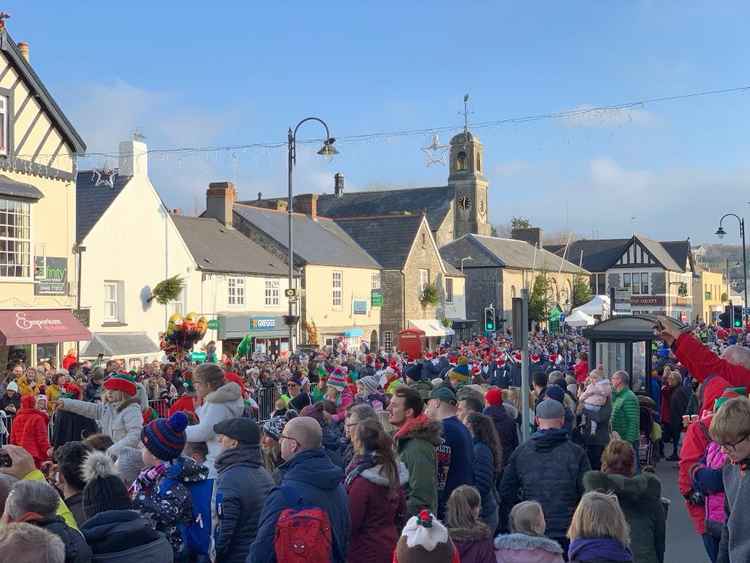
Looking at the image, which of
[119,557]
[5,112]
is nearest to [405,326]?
[5,112]

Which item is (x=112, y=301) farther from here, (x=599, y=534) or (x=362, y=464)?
(x=599, y=534)

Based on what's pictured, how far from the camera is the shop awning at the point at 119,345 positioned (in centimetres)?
2594

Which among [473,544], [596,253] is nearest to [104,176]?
[473,544]

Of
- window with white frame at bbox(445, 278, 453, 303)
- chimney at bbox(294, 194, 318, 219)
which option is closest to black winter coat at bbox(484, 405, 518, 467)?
chimney at bbox(294, 194, 318, 219)

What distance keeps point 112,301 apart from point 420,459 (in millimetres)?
23448

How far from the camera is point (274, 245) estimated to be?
3984 centimetres

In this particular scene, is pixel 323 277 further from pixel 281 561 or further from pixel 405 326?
pixel 281 561

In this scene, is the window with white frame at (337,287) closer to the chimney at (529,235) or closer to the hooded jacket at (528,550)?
the chimney at (529,235)

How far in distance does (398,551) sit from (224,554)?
5.36ft

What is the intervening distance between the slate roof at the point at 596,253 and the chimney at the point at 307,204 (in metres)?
36.9

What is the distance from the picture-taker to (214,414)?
6.89 meters

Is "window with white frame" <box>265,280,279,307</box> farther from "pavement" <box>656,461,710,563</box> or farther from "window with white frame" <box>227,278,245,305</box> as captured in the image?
"pavement" <box>656,461,710,563</box>

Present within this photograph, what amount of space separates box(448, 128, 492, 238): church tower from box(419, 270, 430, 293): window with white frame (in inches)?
1193

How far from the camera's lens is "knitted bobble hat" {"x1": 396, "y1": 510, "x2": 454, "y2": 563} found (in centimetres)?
393
